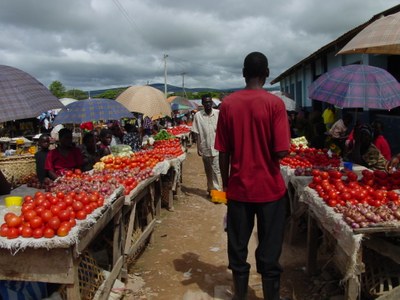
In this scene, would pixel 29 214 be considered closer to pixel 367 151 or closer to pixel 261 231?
pixel 261 231

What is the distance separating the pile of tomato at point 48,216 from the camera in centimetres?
290

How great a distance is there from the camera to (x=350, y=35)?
9.30 meters

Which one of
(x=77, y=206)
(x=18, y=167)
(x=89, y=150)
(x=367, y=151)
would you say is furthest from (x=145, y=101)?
(x=77, y=206)

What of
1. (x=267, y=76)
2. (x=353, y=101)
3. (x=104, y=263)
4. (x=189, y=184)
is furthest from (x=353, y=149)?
(x=189, y=184)

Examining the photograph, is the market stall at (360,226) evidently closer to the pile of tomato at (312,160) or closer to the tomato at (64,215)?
the pile of tomato at (312,160)

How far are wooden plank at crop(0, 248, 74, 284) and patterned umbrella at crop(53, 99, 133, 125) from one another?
150 inches

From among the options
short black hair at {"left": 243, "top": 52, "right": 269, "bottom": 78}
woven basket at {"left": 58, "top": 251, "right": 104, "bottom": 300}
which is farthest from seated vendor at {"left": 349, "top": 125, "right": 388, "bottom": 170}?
woven basket at {"left": 58, "top": 251, "right": 104, "bottom": 300}

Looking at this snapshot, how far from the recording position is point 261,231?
3250 mm

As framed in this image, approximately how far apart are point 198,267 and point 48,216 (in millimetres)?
2508

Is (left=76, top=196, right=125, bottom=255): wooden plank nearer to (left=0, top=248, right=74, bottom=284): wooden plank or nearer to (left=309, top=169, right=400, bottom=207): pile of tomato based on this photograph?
(left=0, top=248, right=74, bottom=284): wooden plank

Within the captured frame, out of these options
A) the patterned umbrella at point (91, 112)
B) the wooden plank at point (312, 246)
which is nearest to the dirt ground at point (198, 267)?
the wooden plank at point (312, 246)

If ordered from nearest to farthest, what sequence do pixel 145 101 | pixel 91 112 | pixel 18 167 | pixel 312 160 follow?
pixel 312 160 → pixel 91 112 → pixel 18 167 → pixel 145 101

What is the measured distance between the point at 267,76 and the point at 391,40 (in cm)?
101

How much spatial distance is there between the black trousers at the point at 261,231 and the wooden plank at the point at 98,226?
1.19m
